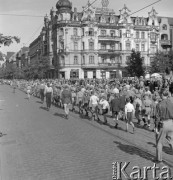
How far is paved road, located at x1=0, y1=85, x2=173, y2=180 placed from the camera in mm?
6730

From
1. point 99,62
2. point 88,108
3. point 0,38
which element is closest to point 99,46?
point 99,62

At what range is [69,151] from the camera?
8508 mm

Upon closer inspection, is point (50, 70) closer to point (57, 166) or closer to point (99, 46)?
point (99, 46)

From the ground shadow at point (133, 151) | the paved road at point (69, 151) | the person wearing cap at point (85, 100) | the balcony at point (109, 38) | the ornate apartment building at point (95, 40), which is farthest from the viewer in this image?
the balcony at point (109, 38)

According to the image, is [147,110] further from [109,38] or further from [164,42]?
[164,42]

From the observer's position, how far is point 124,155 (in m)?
8.04

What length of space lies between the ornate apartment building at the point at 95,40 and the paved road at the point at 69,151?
53.3m

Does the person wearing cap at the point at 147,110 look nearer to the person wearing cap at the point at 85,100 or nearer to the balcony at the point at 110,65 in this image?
the person wearing cap at the point at 85,100

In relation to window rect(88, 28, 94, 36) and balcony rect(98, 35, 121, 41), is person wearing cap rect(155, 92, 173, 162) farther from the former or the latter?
balcony rect(98, 35, 121, 41)

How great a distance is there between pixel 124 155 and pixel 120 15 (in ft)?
215

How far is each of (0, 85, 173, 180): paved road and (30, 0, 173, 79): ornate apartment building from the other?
5328 cm

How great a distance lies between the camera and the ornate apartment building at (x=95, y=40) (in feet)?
215

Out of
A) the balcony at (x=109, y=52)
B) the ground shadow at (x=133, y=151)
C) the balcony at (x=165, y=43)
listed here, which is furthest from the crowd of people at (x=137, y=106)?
the balcony at (x=165, y=43)

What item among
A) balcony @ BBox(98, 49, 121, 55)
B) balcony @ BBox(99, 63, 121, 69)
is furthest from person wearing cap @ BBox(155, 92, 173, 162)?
balcony @ BBox(98, 49, 121, 55)
